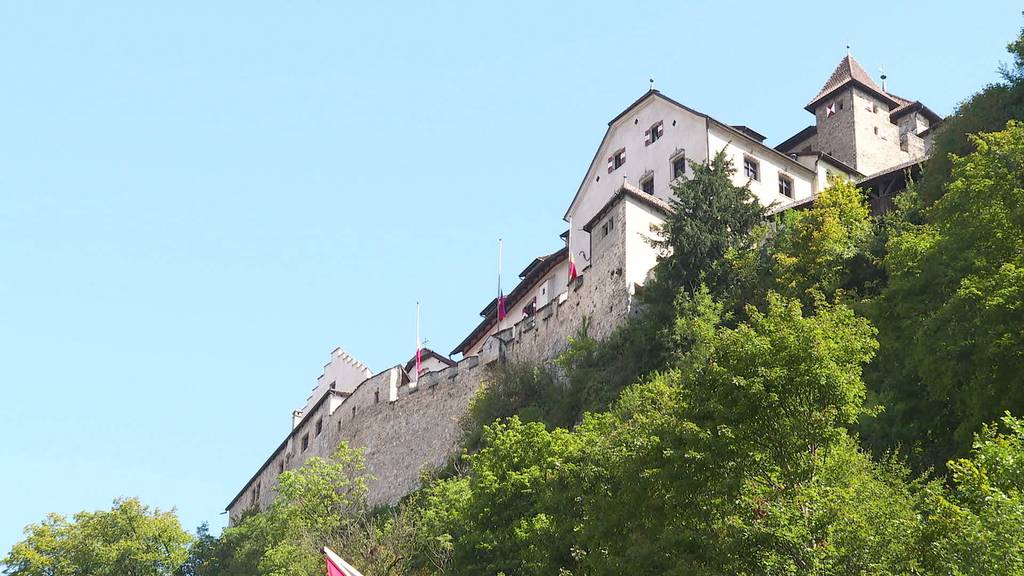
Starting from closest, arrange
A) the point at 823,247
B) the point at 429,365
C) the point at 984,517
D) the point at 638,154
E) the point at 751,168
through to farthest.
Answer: the point at 984,517 < the point at 823,247 < the point at 751,168 < the point at 638,154 < the point at 429,365

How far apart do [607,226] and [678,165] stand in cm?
645

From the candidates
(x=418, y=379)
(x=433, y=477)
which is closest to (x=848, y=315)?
(x=433, y=477)

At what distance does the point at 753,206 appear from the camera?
48.9 metres

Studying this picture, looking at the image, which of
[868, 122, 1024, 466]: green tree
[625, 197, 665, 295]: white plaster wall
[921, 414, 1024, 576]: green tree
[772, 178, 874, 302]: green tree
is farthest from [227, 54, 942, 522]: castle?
[921, 414, 1024, 576]: green tree

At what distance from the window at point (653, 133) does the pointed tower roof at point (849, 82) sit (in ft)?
31.1

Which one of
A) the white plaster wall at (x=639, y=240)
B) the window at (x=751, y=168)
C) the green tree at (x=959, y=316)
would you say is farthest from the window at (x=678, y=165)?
the green tree at (x=959, y=316)

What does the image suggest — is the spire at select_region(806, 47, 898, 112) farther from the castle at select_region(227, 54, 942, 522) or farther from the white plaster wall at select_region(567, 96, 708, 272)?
the white plaster wall at select_region(567, 96, 708, 272)

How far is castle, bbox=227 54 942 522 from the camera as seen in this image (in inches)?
1989

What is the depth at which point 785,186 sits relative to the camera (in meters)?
57.2

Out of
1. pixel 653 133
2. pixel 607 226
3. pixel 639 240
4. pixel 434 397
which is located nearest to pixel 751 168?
pixel 653 133

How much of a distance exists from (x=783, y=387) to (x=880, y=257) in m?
19.5

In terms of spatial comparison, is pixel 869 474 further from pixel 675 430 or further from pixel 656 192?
pixel 656 192

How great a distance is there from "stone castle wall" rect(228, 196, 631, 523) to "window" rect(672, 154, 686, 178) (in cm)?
594

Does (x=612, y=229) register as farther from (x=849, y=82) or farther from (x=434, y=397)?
(x=849, y=82)
